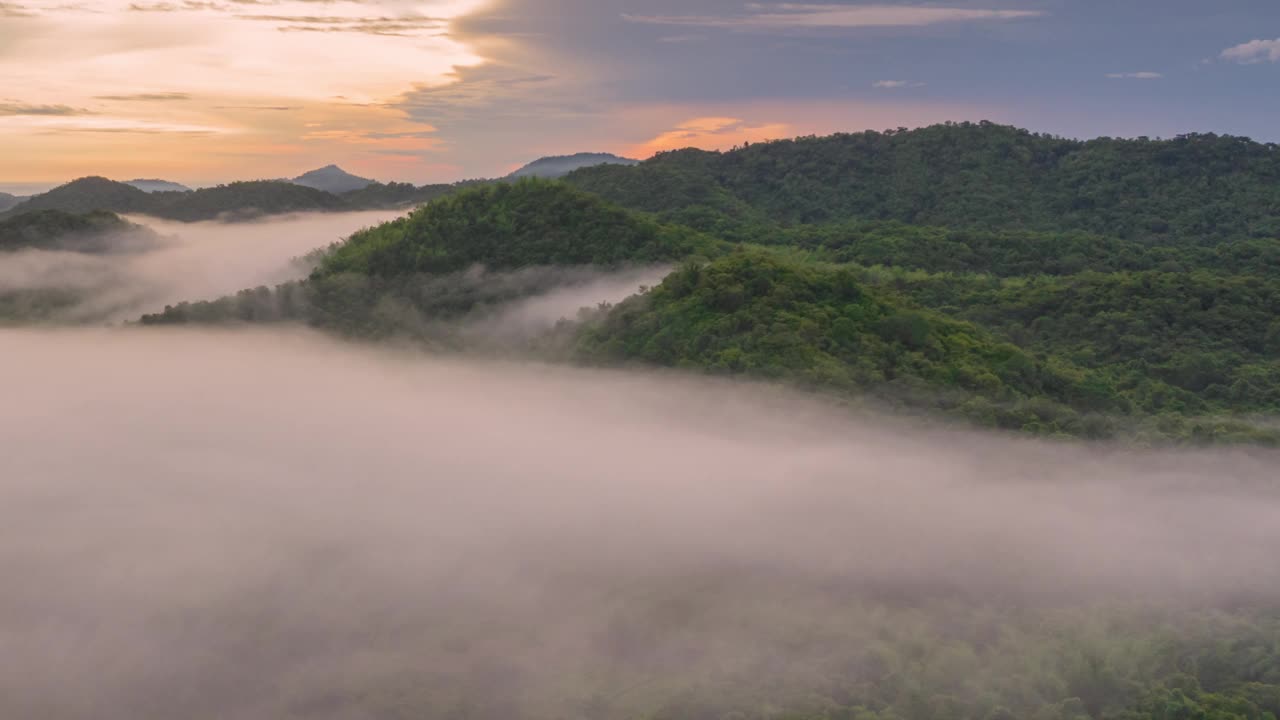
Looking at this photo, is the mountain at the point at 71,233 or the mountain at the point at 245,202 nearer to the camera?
the mountain at the point at 71,233

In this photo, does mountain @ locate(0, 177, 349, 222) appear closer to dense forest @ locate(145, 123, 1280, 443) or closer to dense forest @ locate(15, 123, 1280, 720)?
dense forest @ locate(145, 123, 1280, 443)

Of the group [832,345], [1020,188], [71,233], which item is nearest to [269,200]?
[71,233]

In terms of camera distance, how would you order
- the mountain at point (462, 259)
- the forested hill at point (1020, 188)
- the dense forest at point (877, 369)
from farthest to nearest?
the forested hill at point (1020, 188), the mountain at point (462, 259), the dense forest at point (877, 369)

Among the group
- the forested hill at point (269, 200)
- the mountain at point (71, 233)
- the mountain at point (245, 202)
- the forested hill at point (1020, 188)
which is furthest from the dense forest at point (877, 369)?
the mountain at point (245, 202)

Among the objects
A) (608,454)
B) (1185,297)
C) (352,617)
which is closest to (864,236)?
(1185,297)

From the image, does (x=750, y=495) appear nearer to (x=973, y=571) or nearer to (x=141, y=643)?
(x=973, y=571)

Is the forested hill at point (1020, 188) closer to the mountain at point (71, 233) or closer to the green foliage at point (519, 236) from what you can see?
the mountain at point (71, 233)
